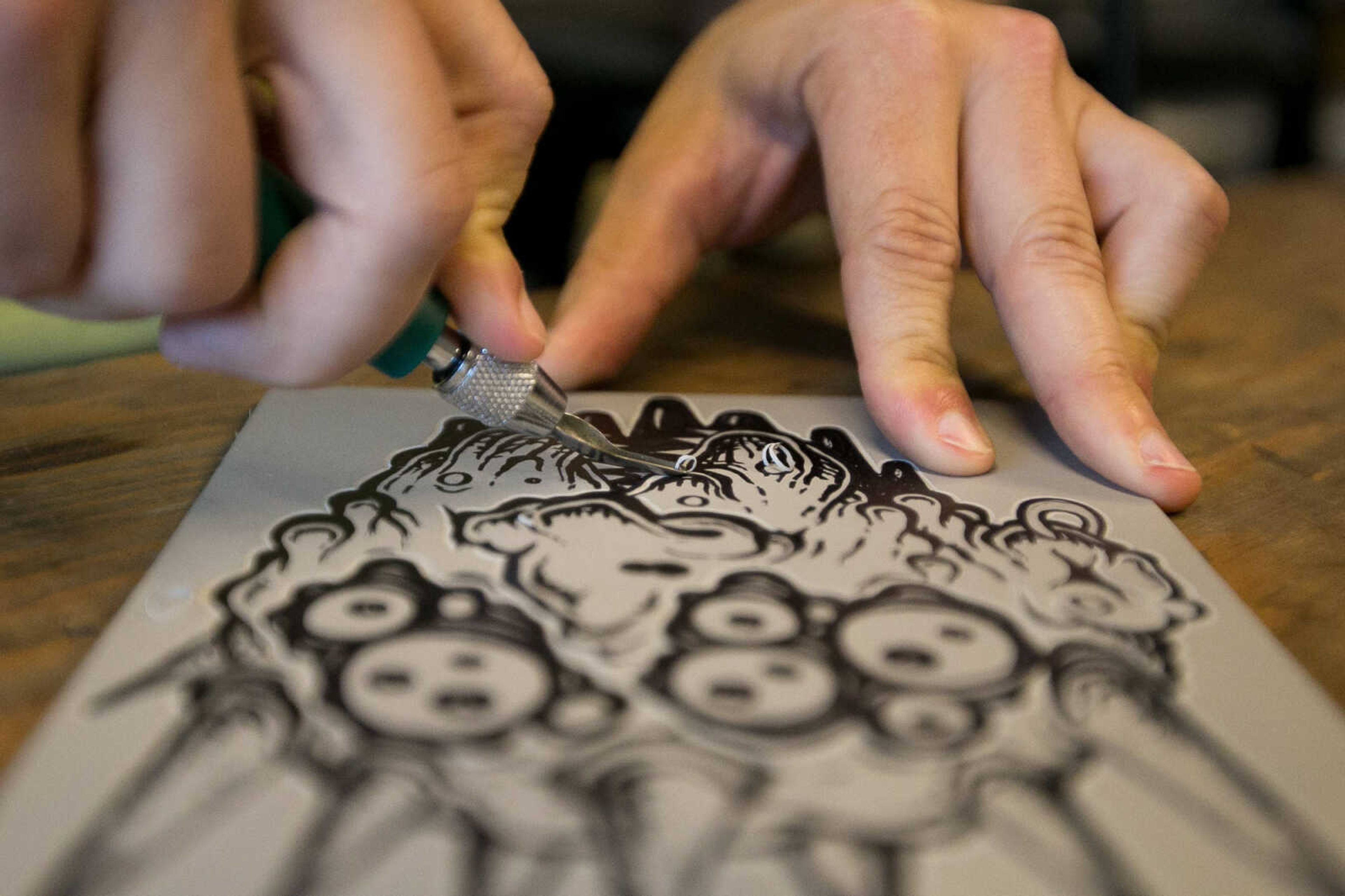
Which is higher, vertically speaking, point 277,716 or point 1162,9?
point 1162,9

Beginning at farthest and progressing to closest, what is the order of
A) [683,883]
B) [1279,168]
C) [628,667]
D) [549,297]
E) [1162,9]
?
[1279,168]
[1162,9]
[549,297]
[628,667]
[683,883]

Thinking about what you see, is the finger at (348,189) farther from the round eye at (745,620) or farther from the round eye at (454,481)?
the round eye at (745,620)

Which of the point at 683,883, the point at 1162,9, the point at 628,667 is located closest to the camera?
the point at 683,883

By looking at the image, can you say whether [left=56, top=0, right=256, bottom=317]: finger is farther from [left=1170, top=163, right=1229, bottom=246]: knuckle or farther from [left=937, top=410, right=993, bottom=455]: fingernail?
[left=1170, top=163, right=1229, bottom=246]: knuckle

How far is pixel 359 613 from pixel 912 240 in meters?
0.45

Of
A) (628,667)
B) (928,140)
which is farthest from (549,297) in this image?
(628,667)

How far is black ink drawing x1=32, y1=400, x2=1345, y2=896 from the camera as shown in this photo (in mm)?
327

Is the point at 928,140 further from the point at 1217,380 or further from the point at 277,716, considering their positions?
the point at 277,716

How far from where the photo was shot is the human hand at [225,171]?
396 millimetres

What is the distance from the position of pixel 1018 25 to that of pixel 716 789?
686mm

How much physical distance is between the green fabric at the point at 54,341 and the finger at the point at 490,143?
1.46 feet

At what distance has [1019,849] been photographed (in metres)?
0.33

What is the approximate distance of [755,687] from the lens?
1.33 ft

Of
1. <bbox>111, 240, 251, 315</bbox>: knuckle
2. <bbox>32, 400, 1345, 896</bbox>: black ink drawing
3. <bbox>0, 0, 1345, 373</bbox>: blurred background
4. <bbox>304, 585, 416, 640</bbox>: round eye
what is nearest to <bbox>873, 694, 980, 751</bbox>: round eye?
<bbox>32, 400, 1345, 896</bbox>: black ink drawing
